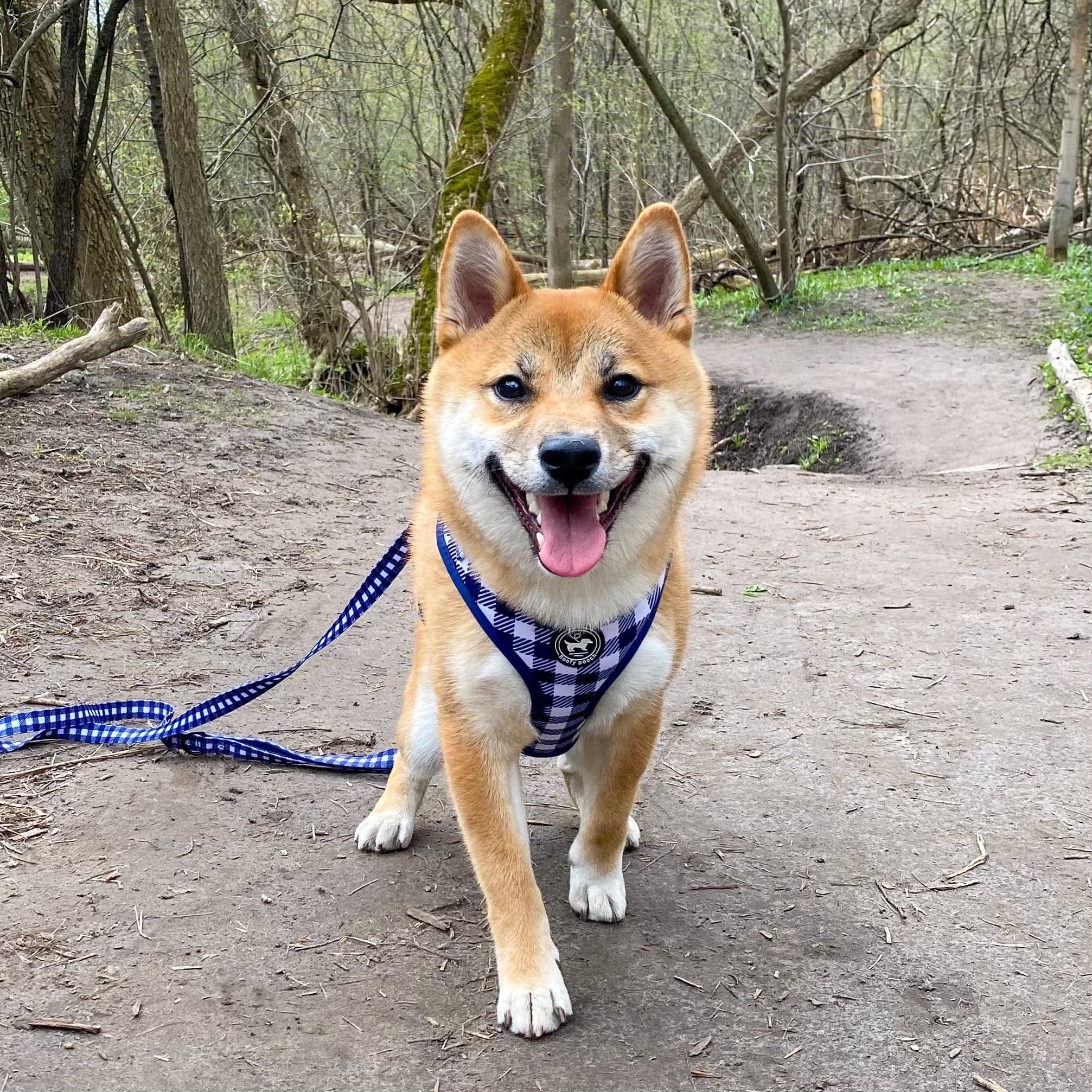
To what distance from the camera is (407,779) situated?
2.98 m

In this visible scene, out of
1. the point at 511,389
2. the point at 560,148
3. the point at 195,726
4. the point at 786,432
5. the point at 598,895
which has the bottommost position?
the point at 786,432

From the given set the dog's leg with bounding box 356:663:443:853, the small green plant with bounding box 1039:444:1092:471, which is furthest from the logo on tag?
the small green plant with bounding box 1039:444:1092:471

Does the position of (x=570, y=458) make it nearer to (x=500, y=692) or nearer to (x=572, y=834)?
(x=500, y=692)

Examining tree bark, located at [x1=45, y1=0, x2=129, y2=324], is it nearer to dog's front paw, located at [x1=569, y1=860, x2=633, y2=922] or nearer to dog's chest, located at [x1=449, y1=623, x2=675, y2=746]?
dog's chest, located at [x1=449, y1=623, x2=675, y2=746]

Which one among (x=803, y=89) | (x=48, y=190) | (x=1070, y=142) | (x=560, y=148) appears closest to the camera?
(x=48, y=190)

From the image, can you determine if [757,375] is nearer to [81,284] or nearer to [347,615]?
[81,284]

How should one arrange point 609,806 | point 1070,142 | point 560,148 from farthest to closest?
1. point 1070,142
2. point 560,148
3. point 609,806

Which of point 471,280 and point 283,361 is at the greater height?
point 471,280

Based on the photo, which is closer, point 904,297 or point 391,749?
point 391,749

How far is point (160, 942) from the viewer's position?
8.16 ft

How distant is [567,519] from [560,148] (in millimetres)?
11049

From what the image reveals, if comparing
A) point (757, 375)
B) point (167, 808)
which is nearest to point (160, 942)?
point (167, 808)

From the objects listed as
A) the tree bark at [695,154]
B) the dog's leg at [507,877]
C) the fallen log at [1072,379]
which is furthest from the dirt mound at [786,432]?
the dog's leg at [507,877]

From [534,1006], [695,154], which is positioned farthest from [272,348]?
[534,1006]
